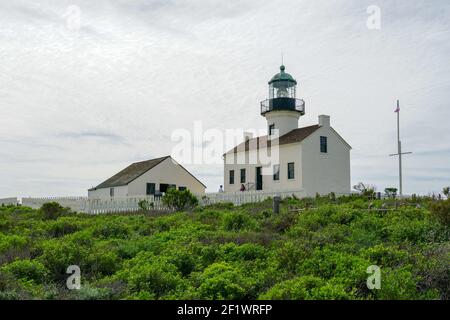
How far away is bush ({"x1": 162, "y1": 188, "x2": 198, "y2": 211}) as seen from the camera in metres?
20.2

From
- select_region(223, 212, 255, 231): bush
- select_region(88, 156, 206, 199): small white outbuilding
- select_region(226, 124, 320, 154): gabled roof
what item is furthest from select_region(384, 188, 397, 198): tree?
select_region(88, 156, 206, 199): small white outbuilding

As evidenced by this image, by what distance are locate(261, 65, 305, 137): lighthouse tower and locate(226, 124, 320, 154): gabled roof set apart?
29.5 inches

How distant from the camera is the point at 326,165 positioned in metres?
26.7

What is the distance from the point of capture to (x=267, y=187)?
2794 cm

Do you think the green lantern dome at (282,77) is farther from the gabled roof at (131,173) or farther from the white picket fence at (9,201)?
the white picket fence at (9,201)

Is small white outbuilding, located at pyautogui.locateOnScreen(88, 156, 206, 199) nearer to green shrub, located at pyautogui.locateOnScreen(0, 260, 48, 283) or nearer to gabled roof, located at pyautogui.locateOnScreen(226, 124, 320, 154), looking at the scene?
gabled roof, located at pyautogui.locateOnScreen(226, 124, 320, 154)

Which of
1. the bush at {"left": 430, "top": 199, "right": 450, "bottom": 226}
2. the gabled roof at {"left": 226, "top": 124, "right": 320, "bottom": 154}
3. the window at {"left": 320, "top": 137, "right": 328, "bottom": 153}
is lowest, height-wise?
the bush at {"left": 430, "top": 199, "right": 450, "bottom": 226}

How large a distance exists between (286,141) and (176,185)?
873 cm

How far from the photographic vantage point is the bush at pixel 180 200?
20156 millimetres

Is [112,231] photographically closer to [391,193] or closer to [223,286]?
[223,286]

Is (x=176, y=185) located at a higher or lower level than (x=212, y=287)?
higher
